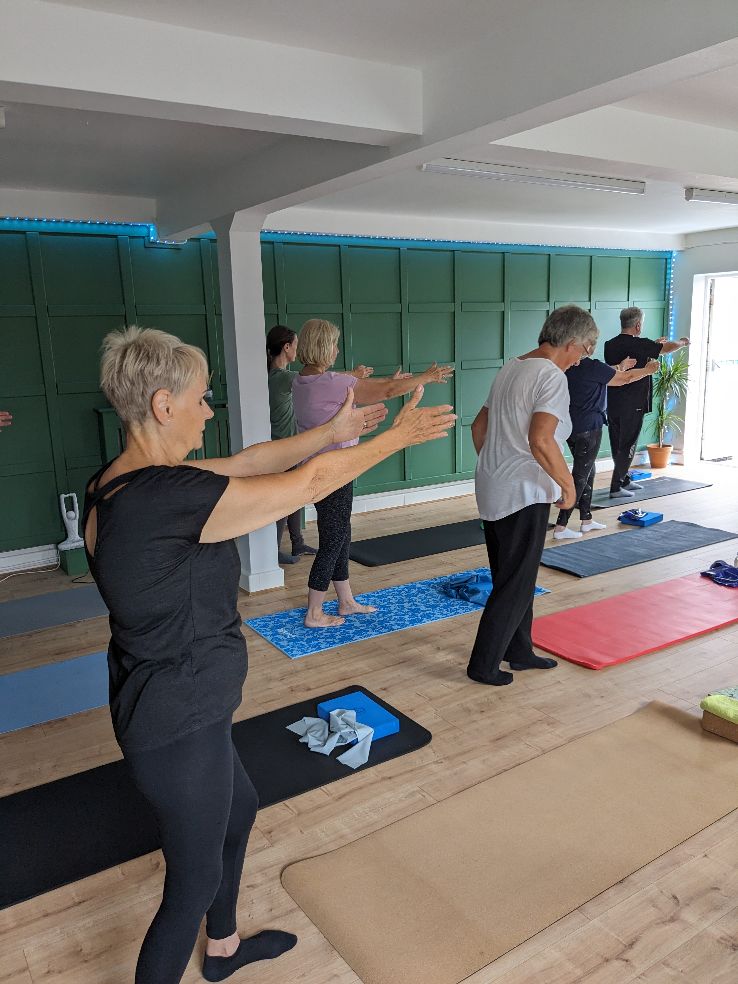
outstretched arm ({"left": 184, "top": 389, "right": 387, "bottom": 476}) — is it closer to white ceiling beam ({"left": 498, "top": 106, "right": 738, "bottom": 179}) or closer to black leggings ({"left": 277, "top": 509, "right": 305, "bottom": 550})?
white ceiling beam ({"left": 498, "top": 106, "right": 738, "bottom": 179})

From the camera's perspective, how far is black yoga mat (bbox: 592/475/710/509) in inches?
263

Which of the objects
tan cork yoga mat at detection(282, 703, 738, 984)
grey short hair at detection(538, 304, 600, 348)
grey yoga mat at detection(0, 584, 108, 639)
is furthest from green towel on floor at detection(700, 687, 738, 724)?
grey yoga mat at detection(0, 584, 108, 639)

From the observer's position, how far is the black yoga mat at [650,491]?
21.9ft

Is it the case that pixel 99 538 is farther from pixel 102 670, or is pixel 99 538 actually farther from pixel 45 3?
pixel 102 670

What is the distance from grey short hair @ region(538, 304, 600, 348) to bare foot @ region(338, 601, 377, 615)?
1.79 m

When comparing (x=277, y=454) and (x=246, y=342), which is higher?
(x=246, y=342)

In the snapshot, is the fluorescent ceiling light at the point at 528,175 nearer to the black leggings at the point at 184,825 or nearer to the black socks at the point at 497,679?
the black socks at the point at 497,679

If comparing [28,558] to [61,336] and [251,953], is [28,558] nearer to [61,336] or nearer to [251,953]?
[61,336]

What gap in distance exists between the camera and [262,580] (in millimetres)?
4688

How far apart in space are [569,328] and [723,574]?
2.23 meters

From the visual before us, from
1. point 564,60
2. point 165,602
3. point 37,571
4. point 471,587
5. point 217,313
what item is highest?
point 564,60

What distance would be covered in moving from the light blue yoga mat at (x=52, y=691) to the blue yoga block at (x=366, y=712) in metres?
1.01

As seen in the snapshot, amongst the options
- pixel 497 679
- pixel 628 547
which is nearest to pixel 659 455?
pixel 628 547

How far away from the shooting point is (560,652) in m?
3.62
